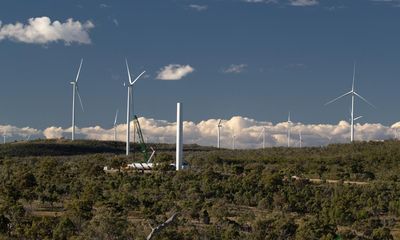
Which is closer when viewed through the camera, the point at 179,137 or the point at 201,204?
the point at 201,204

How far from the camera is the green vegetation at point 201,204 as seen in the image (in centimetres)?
6519

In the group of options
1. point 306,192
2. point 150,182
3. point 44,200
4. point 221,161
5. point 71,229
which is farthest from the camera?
point 221,161

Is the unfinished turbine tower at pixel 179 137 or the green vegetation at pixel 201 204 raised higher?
the unfinished turbine tower at pixel 179 137

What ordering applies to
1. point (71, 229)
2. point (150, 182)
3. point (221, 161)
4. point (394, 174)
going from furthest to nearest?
point (221, 161) < point (394, 174) < point (150, 182) < point (71, 229)

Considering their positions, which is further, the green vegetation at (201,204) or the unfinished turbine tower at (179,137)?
the unfinished turbine tower at (179,137)

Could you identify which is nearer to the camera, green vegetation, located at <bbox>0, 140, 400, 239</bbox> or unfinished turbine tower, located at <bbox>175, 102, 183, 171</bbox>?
green vegetation, located at <bbox>0, 140, 400, 239</bbox>

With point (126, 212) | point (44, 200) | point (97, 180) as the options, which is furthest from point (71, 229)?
point (97, 180)

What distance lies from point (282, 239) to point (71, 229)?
19670 mm

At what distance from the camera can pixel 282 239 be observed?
66.8 meters

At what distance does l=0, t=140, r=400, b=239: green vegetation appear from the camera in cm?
6519

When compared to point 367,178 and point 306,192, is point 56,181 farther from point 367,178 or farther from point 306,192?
point 367,178

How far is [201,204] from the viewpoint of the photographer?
86.2 metres

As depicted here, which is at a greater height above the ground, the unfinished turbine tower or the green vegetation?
the unfinished turbine tower

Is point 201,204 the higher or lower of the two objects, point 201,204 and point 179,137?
the lower
